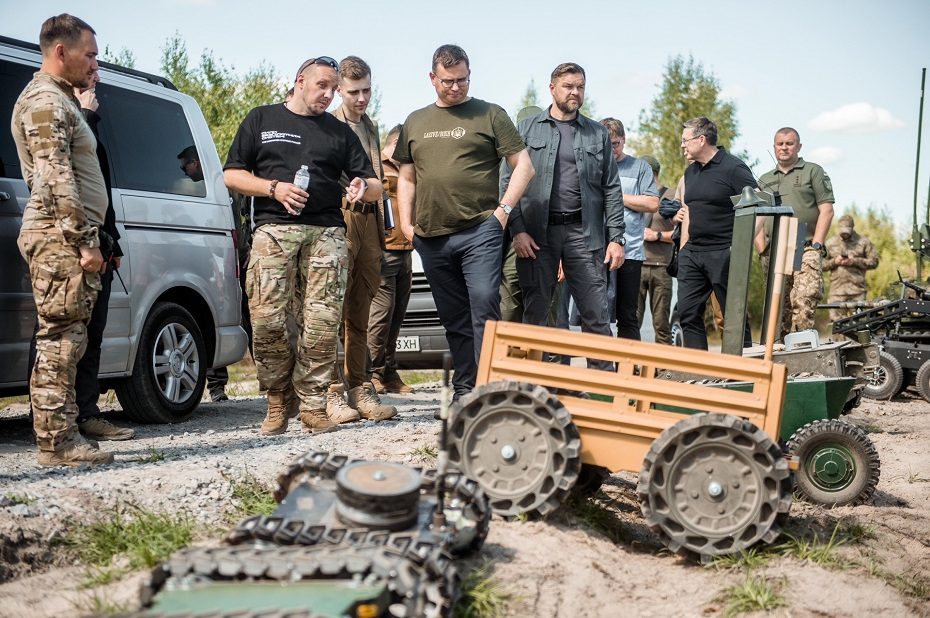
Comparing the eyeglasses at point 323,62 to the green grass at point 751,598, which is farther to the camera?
the eyeglasses at point 323,62

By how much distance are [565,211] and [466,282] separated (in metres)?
0.95

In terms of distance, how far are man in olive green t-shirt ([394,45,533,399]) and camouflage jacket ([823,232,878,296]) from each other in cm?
1120

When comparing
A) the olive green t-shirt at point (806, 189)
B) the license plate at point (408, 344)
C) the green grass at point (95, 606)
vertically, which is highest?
the olive green t-shirt at point (806, 189)

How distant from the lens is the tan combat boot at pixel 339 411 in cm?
708

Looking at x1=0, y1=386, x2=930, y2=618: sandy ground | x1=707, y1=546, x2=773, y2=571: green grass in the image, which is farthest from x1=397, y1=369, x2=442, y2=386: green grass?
x1=707, y1=546, x2=773, y2=571: green grass

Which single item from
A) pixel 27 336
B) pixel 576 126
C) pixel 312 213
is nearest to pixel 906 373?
pixel 576 126

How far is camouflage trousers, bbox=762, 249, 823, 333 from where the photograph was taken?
10.2m

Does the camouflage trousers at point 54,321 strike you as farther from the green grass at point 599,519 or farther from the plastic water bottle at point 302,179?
the green grass at point 599,519

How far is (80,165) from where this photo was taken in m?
5.66

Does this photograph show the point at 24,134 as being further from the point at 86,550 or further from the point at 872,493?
the point at 872,493

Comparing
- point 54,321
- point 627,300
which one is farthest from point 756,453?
point 627,300

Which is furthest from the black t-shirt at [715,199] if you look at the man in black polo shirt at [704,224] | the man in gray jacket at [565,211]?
the man in gray jacket at [565,211]

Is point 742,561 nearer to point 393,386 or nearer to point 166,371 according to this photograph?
point 166,371

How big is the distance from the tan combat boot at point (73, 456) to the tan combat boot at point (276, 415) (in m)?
1.34
